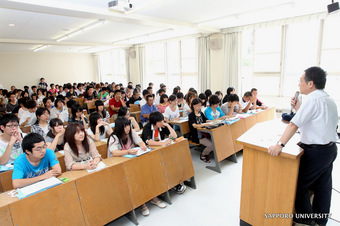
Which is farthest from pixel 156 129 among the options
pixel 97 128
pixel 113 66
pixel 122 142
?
pixel 113 66

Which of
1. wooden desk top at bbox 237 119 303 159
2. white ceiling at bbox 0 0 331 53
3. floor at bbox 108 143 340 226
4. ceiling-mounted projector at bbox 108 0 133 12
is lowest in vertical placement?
floor at bbox 108 143 340 226

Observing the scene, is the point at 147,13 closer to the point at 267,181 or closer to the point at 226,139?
the point at 226,139

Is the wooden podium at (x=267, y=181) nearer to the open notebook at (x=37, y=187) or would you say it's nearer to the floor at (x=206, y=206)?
the floor at (x=206, y=206)

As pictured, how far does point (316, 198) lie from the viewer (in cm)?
191

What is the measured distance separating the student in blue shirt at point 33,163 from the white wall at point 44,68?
12744 mm

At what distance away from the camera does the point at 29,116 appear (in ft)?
13.6

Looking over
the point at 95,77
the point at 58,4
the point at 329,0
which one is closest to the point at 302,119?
the point at 329,0

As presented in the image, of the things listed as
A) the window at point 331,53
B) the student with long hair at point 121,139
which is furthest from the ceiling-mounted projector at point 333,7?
the student with long hair at point 121,139

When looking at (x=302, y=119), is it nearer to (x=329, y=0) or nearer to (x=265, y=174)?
(x=265, y=174)

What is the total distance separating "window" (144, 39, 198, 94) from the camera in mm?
8680

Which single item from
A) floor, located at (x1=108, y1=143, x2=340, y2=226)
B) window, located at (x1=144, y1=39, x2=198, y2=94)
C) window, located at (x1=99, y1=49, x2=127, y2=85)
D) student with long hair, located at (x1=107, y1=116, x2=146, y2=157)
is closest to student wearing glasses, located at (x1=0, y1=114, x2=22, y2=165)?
student with long hair, located at (x1=107, y1=116, x2=146, y2=157)

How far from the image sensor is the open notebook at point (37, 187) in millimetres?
1650

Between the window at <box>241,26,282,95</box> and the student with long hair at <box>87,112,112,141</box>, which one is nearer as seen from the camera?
the student with long hair at <box>87,112,112,141</box>

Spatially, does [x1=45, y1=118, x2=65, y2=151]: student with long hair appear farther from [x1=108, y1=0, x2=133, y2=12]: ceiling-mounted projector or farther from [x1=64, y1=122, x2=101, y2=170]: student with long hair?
[x1=108, y1=0, x2=133, y2=12]: ceiling-mounted projector
